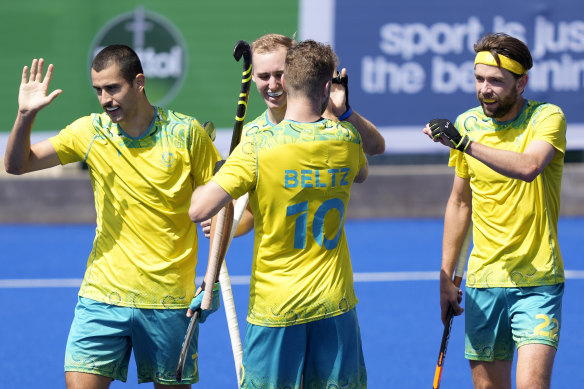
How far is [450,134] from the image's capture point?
418 cm

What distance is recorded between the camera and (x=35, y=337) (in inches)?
296

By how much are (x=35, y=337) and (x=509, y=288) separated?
14.6ft

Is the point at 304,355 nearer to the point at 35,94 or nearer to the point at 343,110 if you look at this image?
the point at 343,110

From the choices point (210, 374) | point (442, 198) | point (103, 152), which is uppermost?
point (103, 152)

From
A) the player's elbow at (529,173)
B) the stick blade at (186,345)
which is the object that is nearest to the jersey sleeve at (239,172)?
the stick blade at (186,345)

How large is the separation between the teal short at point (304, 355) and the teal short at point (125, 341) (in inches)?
23.4

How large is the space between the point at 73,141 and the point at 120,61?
46cm

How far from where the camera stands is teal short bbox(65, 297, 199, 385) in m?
4.30

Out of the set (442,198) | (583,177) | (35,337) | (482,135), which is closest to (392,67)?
(442,198)

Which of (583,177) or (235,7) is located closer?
(235,7)

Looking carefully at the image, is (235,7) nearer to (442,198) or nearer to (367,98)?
(367,98)

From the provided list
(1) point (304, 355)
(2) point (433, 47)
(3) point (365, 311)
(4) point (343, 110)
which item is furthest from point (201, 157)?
(2) point (433, 47)

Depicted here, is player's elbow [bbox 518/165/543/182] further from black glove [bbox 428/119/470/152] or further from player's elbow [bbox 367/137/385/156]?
player's elbow [bbox 367/137/385/156]

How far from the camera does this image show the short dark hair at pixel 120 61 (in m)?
4.26
